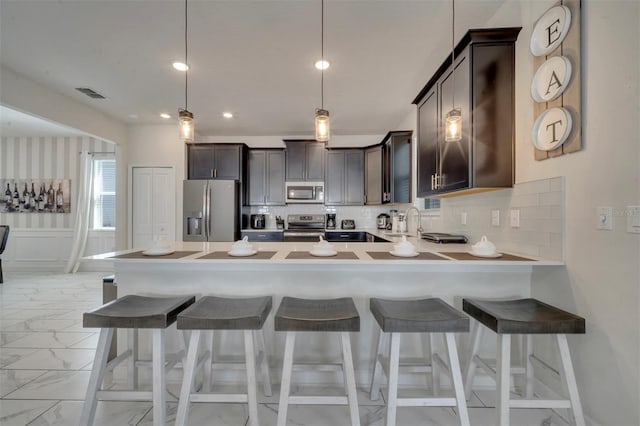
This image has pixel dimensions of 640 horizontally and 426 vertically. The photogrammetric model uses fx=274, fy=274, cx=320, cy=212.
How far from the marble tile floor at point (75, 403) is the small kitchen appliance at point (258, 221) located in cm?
260

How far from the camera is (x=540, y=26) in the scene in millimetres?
1587

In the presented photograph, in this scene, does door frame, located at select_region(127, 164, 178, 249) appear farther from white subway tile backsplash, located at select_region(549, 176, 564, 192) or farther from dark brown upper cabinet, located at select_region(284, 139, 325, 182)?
white subway tile backsplash, located at select_region(549, 176, 564, 192)

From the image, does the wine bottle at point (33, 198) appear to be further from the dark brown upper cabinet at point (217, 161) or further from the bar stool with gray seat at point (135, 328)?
the bar stool with gray seat at point (135, 328)

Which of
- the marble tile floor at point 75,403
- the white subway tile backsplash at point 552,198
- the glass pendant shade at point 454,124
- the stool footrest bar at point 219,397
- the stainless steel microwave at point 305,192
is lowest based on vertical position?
the marble tile floor at point 75,403

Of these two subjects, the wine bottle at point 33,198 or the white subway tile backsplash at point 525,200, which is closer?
the white subway tile backsplash at point 525,200

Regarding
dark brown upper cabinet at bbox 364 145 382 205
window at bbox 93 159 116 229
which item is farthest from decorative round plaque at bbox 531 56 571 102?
window at bbox 93 159 116 229

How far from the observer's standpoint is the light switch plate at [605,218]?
4.05 ft

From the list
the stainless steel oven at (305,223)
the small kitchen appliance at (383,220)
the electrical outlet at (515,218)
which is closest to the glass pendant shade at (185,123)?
the electrical outlet at (515,218)

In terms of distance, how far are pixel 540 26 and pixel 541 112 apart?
0.50 meters

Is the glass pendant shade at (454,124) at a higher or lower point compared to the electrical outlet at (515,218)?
higher

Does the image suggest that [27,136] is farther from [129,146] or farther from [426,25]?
[426,25]

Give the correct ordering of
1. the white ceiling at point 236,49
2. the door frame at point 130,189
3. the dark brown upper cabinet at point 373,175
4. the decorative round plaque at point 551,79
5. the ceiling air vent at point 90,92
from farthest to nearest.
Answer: the door frame at point 130,189, the dark brown upper cabinet at point 373,175, the ceiling air vent at point 90,92, the white ceiling at point 236,49, the decorative round plaque at point 551,79

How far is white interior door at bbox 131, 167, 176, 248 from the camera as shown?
4441mm

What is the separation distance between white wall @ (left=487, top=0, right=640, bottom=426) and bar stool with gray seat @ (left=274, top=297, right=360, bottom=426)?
3.79ft
